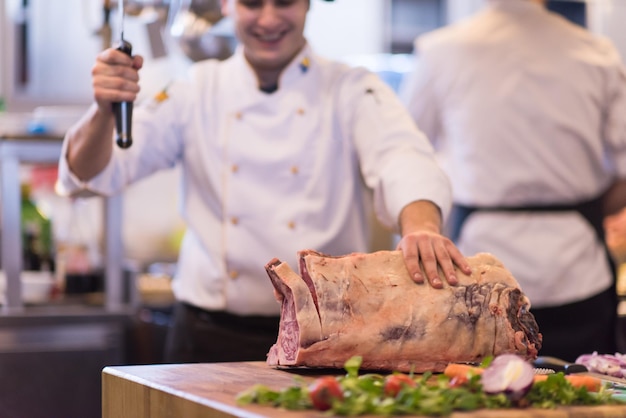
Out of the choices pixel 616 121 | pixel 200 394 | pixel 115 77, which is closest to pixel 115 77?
pixel 115 77

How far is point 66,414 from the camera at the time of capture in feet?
9.60

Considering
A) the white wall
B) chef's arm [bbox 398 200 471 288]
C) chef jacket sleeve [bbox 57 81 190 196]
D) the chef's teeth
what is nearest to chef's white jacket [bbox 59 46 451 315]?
chef jacket sleeve [bbox 57 81 190 196]

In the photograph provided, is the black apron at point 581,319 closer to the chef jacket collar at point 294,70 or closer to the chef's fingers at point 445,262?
the chef jacket collar at point 294,70

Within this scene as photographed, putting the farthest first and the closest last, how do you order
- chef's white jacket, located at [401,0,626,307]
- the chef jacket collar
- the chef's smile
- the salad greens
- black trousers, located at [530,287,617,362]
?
chef's white jacket, located at [401,0,626,307] < black trousers, located at [530,287,617,362] < the chef jacket collar < the chef's smile < the salad greens

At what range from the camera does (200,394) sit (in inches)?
50.9

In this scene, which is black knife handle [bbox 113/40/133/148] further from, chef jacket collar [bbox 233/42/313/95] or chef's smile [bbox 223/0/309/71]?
chef jacket collar [bbox 233/42/313/95]

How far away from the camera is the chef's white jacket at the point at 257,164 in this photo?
2.29m

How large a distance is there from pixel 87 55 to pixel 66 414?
2717mm

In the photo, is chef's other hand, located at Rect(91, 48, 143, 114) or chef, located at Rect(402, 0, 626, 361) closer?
chef's other hand, located at Rect(91, 48, 143, 114)

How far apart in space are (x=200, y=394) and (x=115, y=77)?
2.66 feet

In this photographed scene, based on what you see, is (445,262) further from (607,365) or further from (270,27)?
(270,27)

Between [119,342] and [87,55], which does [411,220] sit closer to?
[119,342]

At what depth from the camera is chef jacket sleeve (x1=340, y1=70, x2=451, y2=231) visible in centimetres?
193

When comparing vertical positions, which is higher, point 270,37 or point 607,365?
point 270,37
